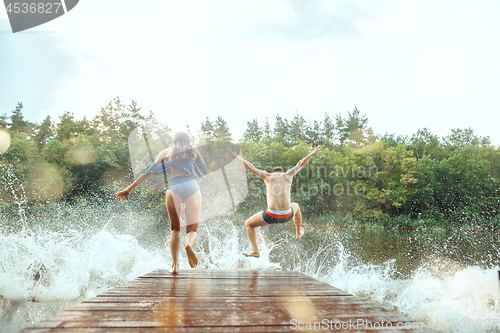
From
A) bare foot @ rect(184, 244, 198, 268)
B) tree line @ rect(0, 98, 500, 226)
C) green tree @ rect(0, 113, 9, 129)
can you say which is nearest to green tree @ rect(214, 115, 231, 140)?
tree line @ rect(0, 98, 500, 226)

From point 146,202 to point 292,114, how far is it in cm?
3340

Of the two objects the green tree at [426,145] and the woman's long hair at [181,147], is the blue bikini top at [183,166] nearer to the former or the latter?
the woman's long hair at [181,147]

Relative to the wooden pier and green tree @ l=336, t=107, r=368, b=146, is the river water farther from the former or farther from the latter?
green tree @ l=336, t=107, r=368, b=146

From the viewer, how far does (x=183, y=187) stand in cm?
357

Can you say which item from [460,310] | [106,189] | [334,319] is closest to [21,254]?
[334,319]

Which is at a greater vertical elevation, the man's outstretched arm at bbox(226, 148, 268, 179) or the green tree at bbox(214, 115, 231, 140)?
the man's outstretched arm at bbox(226, 148, 268, 179)

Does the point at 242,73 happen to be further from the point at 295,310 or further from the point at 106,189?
the point at 295,310

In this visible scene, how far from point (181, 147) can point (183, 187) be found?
518 millimetres

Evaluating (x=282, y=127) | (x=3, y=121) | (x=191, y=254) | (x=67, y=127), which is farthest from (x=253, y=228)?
(x=3, y=121)

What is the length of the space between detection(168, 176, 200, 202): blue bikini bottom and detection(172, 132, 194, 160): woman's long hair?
290 mm

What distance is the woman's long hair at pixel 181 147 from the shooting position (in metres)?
3.67

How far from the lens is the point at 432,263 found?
30.0 feet

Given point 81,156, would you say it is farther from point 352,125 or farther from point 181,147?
point 352,125

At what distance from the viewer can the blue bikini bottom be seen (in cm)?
356
